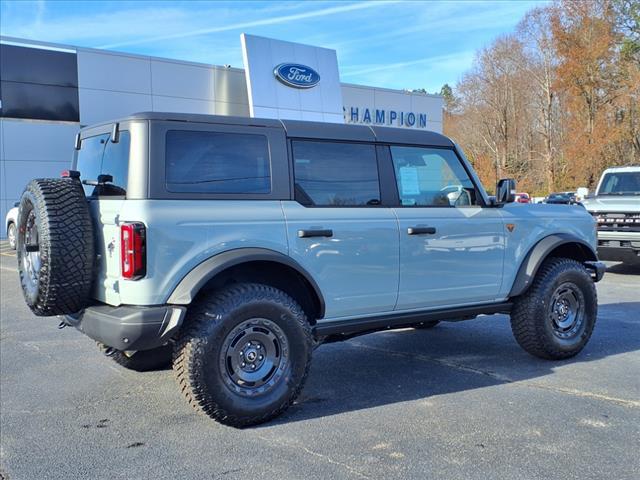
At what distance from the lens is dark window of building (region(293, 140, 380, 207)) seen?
4.37 meters

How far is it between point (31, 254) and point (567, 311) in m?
4.63

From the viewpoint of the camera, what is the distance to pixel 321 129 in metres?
4.55

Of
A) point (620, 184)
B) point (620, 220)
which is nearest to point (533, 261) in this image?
point (620, 220)

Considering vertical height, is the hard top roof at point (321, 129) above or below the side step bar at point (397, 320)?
above

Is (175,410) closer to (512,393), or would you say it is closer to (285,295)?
(285,295)

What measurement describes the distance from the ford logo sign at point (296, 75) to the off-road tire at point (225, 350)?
1846 cm

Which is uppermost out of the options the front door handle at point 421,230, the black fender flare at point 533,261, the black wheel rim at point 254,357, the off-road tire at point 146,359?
the front door handle at point 421,230

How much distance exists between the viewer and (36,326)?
23.7 ft

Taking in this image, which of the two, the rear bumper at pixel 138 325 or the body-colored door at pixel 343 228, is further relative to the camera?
Answer: the body-colored door at pixel 343 228

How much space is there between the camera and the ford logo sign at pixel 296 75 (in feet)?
70.4

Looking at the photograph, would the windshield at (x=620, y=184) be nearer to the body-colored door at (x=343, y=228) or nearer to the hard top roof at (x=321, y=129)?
the hard top roof at (x=321, y=129)

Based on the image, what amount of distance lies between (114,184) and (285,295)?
137 cm

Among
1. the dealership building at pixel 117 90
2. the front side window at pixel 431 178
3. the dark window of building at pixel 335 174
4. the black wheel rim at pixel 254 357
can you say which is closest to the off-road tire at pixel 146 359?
the black wheel rim at pixel 254 357

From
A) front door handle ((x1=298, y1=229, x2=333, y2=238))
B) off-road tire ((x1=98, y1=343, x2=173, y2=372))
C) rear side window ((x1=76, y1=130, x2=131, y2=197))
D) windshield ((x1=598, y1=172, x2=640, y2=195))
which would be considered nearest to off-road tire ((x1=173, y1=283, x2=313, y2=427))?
front door handle ((x1=298, y1=229, x2=333, y2=238))
